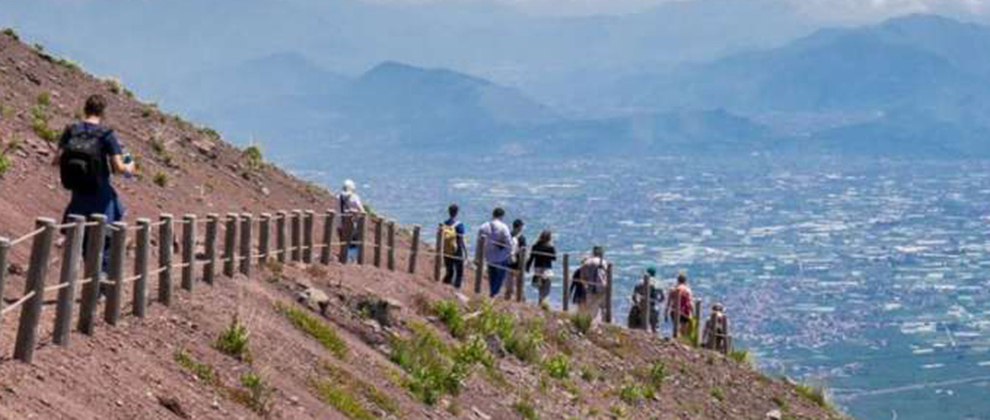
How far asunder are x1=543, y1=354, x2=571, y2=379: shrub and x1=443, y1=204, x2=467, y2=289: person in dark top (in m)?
4.46

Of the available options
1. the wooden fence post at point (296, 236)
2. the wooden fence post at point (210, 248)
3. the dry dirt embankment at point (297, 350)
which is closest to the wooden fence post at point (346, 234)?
the dry dirt embankment at point (297, 350)

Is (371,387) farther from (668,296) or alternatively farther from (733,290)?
(733,290)

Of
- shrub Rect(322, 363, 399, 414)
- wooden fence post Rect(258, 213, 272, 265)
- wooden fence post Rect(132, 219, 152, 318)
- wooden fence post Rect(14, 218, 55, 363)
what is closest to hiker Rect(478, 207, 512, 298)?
wooden fence post Rect(258, 213, 272, 265)

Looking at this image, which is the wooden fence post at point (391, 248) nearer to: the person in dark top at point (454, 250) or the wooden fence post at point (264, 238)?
the person in dark top at point (454, 250)

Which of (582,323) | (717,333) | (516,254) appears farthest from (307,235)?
(717,333)

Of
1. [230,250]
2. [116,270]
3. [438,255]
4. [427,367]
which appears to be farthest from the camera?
[438,255]

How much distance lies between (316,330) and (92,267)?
18.1 ft

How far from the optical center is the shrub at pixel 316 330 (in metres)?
18.6

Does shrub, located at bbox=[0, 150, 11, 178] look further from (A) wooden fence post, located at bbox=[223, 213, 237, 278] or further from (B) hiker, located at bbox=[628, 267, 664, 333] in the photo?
(B) hiker, located at bbox=[628, 267, 664, 333]

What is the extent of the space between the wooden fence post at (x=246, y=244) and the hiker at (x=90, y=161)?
4.94m

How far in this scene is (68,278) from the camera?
13.0 metres

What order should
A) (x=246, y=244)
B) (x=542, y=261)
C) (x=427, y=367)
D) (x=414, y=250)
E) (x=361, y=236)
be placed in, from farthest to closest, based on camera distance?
(x=542, y=261) → (x=414, y=250) → (x=361, y=236) → (x=246, y=244) → (x=427, y=367)

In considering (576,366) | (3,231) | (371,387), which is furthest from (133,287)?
(576,366)

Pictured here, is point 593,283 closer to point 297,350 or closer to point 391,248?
point 391,248
